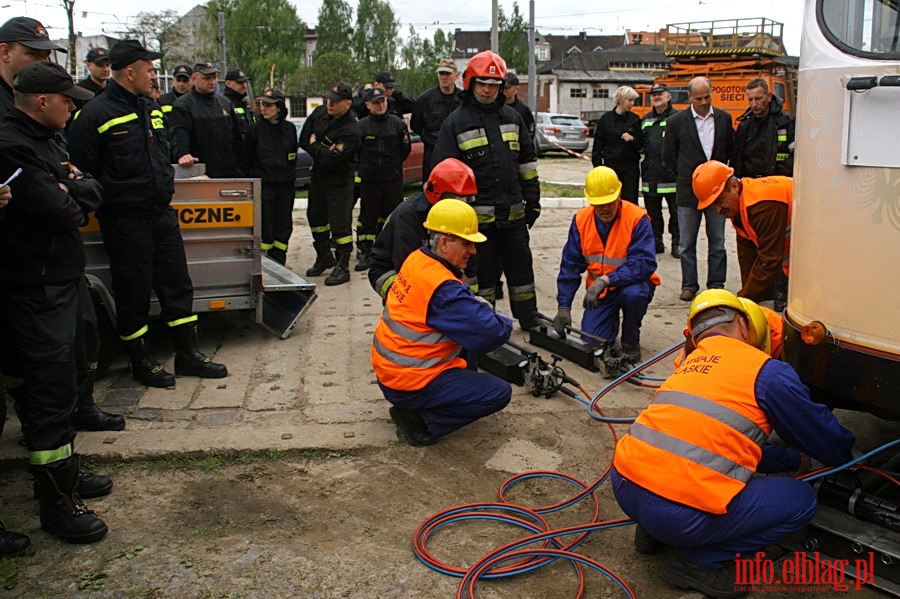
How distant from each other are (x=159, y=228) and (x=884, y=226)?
4.10m

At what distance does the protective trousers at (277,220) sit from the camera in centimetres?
813

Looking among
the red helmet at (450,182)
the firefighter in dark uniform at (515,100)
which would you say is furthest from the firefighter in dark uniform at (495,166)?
the firefighter in dark uniform at (515,100)

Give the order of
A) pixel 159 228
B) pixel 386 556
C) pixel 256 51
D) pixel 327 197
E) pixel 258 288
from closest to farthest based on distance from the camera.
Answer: pixel 386 556, pixel 159 228, pixel 258 288, pixel 327 197, pixel 256 51

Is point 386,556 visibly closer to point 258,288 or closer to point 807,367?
point 807,367

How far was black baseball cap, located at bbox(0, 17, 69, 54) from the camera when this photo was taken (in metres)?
4.44

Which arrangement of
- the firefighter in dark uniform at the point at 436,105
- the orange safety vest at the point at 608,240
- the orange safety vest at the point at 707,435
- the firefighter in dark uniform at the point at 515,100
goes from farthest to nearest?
1. the firefighter in dark uniform at the point at 436,105
2. the firefighter in dark uniform at the point at 515,100
3. the orange safety vest at the point at 608,240
4. the orange safety vest at the point at 707,435

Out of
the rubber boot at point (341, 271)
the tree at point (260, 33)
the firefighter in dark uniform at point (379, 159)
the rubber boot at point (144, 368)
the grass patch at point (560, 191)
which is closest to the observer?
the rubber boot at point (144, 368)

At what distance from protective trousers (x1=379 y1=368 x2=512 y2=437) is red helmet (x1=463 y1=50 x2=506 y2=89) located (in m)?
2.35

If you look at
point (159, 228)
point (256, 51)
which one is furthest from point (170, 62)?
point (159, 228)

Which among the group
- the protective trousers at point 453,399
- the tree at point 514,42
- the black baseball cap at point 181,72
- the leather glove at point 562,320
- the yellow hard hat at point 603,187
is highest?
the tree at point 514,42

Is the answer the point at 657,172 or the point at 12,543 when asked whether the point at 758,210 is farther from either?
the point at 12,543

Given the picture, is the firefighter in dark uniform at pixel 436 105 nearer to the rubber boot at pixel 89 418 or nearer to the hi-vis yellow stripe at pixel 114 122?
the hi-vis yellow stripe at pixel 114 122

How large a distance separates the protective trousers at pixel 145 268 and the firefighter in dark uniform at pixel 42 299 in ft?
4.40

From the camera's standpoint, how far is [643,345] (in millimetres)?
6273
